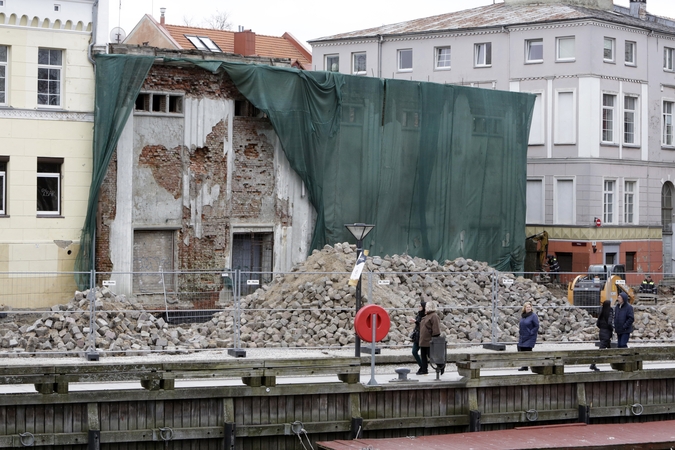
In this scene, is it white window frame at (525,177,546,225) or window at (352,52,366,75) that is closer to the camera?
white window frame at (525,177,546,225)

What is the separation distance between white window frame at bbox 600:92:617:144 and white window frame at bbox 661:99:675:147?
3778 mm

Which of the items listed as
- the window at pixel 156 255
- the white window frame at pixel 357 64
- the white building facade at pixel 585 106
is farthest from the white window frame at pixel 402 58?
the window at pixel 156 255

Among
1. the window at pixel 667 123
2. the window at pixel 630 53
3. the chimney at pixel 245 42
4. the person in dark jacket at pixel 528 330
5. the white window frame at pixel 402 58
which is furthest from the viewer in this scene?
the white window frame at pixel 402 58

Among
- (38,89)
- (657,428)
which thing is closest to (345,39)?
(38,89)

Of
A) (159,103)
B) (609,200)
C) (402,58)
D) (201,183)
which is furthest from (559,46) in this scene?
(159,103)

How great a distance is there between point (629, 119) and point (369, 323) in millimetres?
34965

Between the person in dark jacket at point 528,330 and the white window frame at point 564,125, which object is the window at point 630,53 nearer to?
the white window frame at point 564,125

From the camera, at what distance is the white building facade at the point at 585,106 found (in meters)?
50.6

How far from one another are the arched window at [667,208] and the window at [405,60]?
13.7 metres

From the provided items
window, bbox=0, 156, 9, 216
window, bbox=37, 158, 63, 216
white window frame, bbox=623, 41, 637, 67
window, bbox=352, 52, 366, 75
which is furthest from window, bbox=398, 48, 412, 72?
window, bbox=0, 156, 9, 216

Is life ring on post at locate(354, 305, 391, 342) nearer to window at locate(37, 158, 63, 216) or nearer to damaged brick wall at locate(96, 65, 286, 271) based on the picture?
damaged brick wall at locate(96, 65, 286, 271)

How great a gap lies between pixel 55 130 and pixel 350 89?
34.0 feet

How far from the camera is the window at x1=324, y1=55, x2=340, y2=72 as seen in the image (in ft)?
194

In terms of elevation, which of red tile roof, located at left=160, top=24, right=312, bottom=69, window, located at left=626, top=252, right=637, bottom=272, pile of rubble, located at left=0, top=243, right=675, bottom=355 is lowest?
pile of rubble, located at left=0, top=243, right=675, bottom=355
